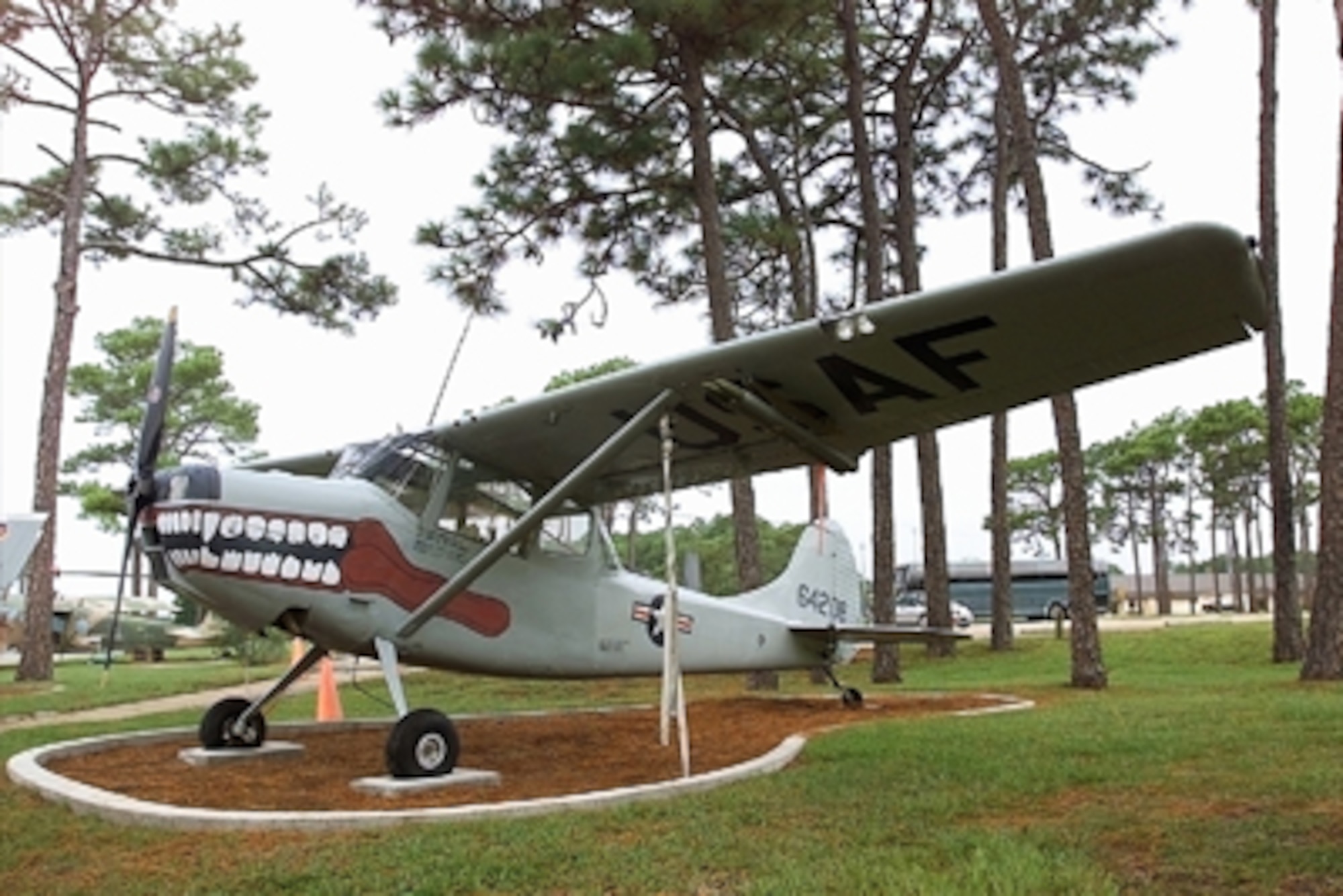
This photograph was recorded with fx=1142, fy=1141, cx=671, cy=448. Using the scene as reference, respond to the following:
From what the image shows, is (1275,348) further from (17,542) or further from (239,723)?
(17,542)

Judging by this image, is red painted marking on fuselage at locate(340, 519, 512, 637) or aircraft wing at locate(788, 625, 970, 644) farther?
aircraft wing at locate(788, 625, 970, 644)

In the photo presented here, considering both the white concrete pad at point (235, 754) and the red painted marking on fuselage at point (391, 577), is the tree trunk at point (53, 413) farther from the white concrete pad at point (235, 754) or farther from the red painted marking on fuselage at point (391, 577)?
the red painted marking on fuselage at point (391, 577)

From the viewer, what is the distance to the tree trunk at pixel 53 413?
21.1 m

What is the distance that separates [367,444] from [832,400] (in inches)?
150

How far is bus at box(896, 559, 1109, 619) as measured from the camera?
166 feet

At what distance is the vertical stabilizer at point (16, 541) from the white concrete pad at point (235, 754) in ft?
32.4

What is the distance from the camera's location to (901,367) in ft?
25.5

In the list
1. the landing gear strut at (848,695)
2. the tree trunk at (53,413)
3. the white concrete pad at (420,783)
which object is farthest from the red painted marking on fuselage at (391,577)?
the tree trunk at (53,413)

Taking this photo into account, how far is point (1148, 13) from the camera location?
788 inches

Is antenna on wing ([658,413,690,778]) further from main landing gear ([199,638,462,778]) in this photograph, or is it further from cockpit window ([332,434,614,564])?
main landing gear ([199,638,462,778])

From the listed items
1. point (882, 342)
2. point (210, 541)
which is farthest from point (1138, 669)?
point (210, 541)

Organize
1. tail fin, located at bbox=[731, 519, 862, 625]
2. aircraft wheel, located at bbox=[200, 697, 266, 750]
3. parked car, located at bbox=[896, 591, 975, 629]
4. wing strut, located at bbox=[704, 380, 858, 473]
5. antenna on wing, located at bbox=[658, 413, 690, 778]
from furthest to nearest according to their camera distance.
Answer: parked car, located at bbox=[896, 591, 975, 629]
tail fin, located at bbox=[731, 519, 862, 625]
aircraft wheel, located at bbox=[200, 697, 266, 750]
wing strut, located at bbox=[704, 380, 858, 473]
antenna on wing, located at bbox=[658, 413, 690, 778]

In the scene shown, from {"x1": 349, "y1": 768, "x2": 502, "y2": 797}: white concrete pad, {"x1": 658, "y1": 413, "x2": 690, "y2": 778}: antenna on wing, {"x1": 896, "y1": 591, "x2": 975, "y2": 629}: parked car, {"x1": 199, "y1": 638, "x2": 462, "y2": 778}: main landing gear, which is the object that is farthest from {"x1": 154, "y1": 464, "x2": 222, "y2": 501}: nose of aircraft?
{"x1": 896, "y1": 591, "x2": 975, "y2": 629}: parked car

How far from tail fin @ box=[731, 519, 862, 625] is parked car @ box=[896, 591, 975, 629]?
2205cm
